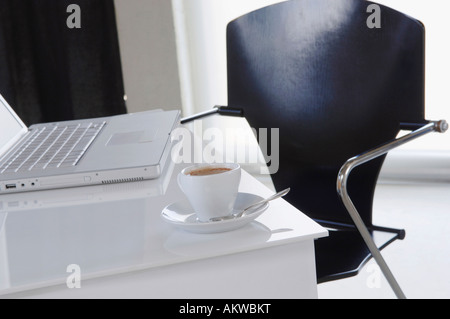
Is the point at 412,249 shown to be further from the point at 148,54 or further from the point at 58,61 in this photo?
the point at 58,61

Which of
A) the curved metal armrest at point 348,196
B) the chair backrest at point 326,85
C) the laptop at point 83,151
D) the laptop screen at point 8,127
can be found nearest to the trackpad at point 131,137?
the laptop at point 83,151

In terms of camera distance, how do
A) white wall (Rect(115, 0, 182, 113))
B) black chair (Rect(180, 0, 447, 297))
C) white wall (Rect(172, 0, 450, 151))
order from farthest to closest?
white wall (Rect(115, 0, 182, 113))
white wall (Rect(172, 0, 450, 151))
black chair (Rect(180, 0, 447, 297))

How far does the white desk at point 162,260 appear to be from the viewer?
548mm

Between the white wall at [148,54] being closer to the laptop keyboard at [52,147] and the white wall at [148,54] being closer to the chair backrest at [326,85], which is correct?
the chair backrest at [326,85]

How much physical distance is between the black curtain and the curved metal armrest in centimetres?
202

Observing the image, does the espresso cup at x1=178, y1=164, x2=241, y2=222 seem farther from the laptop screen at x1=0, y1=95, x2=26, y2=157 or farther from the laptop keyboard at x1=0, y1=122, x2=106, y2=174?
the laptop screen at x1=0, y1=95, x2=26, y2=157

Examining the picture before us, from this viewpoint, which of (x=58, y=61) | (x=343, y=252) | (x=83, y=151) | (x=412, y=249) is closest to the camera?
(x=83, y=151)

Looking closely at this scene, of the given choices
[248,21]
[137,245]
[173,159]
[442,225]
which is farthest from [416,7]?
[137,245]

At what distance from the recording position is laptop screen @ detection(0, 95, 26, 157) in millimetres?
1099

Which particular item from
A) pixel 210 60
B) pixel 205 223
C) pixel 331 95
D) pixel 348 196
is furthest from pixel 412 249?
pixel 205 223

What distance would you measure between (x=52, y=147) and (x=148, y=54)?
77.1 inches

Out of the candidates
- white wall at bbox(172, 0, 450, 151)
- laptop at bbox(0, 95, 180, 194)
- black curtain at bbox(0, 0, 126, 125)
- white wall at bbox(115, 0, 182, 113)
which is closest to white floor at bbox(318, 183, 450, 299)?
white wall at bbox(172, 0, 450, 151)

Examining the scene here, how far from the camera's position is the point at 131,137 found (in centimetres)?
99
